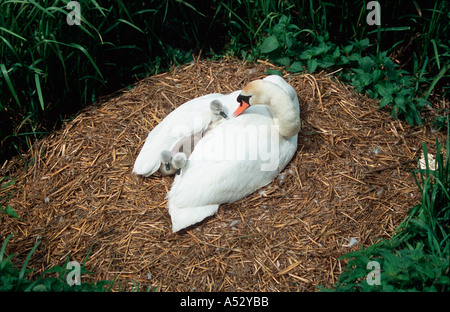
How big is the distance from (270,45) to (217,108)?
115 cm

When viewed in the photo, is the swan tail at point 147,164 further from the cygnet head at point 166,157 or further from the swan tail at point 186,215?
the swan tail at point 186,215

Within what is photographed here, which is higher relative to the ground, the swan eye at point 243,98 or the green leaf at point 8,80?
the green leaf at point 8,80

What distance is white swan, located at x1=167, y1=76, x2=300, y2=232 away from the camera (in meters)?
3.12

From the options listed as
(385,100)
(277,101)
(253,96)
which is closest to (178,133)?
(253,96)

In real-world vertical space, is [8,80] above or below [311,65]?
above

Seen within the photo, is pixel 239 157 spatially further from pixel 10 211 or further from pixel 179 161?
pixel 10 211

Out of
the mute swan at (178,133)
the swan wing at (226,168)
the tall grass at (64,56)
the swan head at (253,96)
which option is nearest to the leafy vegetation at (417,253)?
the swan wing at (226,168)

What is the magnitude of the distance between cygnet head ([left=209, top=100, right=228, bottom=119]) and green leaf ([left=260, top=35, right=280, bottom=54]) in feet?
3.52

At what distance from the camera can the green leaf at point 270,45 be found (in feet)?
13.5

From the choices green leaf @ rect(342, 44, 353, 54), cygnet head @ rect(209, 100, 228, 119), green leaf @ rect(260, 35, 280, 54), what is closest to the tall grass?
green leaf @ rect(260, 35, 280, 54)

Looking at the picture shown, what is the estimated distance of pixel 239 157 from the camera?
316 centimetres

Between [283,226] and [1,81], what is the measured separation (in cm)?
256

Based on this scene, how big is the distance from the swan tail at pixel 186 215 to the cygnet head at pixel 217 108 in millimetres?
745
